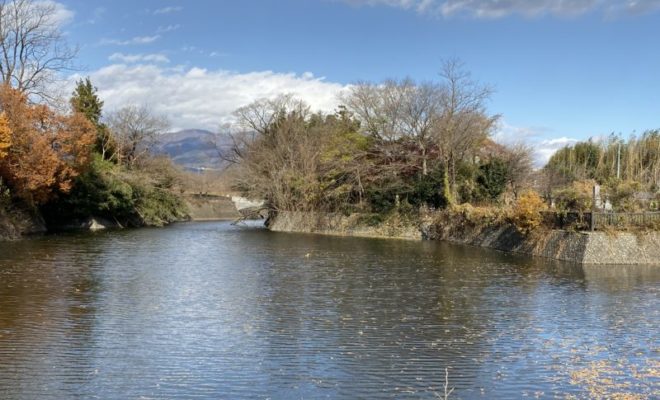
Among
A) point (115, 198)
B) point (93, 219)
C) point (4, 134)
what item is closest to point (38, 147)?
point (4, 134)

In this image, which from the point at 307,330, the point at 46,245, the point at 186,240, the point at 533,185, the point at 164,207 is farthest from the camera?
the point at 164,207

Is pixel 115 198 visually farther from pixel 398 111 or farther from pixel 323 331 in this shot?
pixel 323 331

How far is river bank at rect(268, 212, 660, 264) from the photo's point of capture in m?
26.7

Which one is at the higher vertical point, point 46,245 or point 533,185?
point 533,185

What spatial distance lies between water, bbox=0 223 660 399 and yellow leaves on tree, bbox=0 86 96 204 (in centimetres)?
1709

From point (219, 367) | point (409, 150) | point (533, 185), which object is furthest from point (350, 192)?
point (219, 367)

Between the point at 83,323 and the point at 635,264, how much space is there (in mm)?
23951

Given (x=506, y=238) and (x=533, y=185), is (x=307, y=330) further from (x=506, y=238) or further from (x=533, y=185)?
(x=533, y=185)

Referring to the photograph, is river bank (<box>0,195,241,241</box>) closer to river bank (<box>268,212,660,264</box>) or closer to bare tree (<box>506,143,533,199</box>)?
river bank (<box>268,212,660,264</box>)

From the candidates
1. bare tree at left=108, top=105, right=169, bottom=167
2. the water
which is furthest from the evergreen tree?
the water

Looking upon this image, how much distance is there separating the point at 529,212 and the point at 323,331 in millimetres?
20674

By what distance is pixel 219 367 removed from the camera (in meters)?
10.5

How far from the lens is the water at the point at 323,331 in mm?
9547

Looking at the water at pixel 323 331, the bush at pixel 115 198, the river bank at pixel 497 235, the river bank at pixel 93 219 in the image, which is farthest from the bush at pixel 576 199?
the bush at pixel 115 198
